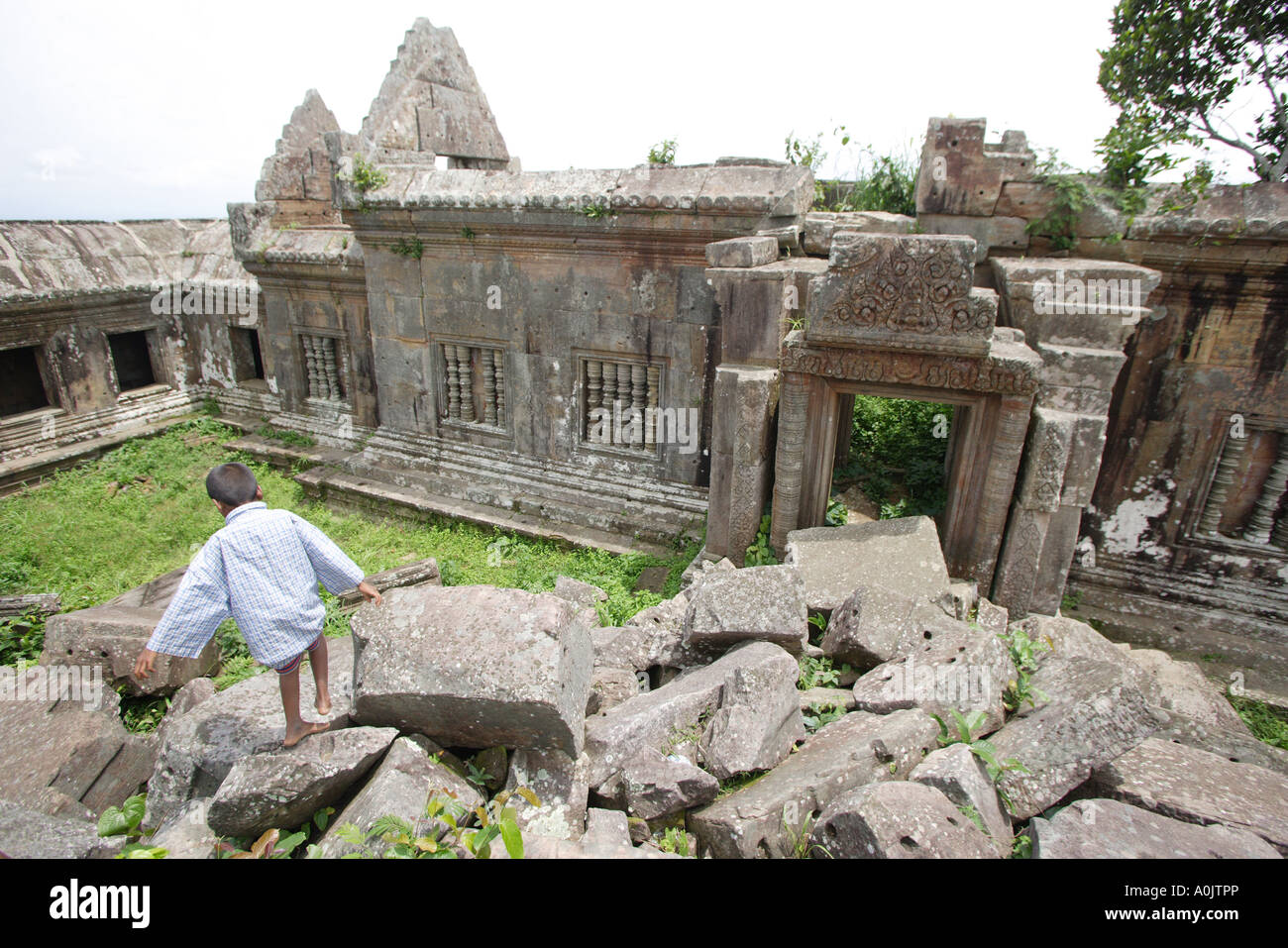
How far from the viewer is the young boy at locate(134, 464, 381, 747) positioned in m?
2.83

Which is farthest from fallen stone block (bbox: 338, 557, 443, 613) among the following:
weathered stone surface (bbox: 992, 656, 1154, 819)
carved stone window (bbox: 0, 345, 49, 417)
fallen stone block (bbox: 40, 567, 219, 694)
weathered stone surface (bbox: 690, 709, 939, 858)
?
carved stone window (bbox: 0, 345, 49, 417)

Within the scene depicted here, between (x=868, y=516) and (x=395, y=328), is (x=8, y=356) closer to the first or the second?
(x=395, y=328)

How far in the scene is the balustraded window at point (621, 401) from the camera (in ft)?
22.5

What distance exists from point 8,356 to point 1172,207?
14.3m

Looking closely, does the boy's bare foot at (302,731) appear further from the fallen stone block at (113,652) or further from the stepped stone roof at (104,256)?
the stepped stone roof at (104,256)

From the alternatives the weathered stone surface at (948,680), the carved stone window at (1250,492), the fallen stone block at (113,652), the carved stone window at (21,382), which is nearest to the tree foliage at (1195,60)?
the carved stone window at (1250,492)

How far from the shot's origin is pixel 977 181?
5656 mm

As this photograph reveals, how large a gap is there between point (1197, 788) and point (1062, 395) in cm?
246

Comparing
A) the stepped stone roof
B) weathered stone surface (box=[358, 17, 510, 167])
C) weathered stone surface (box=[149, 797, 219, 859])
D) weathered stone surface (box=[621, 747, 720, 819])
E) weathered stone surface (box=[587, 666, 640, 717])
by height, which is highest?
weathered stone surface (box=[358, 17, 510, 167])

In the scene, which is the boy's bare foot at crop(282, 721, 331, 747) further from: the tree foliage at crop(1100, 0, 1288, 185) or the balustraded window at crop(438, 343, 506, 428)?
the tree foliage at crop(1100, 0, 1288, 185)

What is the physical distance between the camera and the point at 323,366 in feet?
32.9

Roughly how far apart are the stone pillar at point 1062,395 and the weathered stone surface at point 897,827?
Answer: 2.66 meters

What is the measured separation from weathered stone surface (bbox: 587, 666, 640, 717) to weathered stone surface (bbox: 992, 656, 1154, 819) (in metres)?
1.88

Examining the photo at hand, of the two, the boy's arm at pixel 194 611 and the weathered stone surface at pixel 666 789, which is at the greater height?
the boy's arm at pixel 194 611
